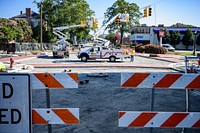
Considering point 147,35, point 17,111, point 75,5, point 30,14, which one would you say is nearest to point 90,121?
point 17,111

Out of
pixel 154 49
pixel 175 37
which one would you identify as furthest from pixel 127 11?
pixel 154 49

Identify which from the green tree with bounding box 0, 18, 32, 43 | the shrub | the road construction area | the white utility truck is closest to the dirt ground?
the road construction area

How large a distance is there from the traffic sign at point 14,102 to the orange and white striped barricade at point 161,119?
1.34 m

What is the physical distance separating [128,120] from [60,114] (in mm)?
988

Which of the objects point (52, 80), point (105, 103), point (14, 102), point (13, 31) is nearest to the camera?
point (14, 102)

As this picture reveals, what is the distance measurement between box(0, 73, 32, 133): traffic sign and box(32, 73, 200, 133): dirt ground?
2.47 meters

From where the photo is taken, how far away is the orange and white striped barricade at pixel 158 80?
330 cm

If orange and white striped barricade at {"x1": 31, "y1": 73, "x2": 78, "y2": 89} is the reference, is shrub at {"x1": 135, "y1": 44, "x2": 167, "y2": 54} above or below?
above

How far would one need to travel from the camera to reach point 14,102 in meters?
3.04

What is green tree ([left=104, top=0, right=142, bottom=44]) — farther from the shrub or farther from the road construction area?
the road construction area

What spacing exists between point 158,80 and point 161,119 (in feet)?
1.93

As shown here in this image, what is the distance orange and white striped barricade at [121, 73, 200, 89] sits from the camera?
3.30m

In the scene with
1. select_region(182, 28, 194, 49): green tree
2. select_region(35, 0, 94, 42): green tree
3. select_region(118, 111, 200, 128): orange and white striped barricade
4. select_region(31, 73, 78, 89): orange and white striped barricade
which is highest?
select_region(35, 0, 94, 42): green tree

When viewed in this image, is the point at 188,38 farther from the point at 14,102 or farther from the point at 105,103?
the point at 14,102
